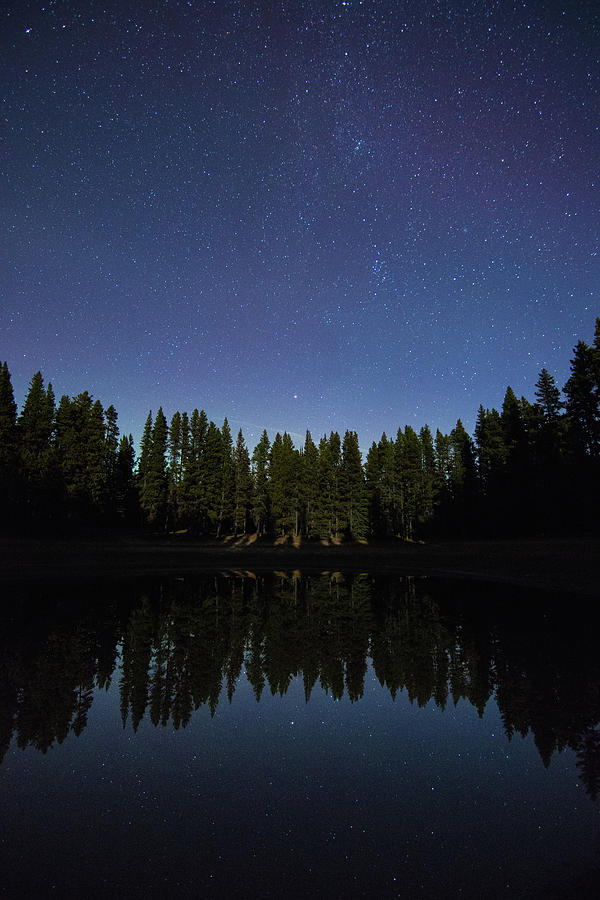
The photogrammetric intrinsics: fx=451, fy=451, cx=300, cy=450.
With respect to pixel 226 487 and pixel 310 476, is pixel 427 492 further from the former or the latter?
pixel 226 487

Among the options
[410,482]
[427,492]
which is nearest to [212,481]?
[410,482]

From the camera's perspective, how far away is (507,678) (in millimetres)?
9148

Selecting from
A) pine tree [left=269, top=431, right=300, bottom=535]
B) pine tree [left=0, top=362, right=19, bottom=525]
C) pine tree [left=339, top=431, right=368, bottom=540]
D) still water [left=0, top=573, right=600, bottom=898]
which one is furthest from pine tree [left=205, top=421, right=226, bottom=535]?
still water [left=0, top=573, right=600, bottom=898]

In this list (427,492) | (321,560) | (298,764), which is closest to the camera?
(298,764)

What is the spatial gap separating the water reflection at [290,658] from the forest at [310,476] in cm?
3642

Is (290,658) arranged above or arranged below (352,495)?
below

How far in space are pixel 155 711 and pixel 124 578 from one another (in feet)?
76.4

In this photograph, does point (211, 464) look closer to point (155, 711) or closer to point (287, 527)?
point (287, 527)

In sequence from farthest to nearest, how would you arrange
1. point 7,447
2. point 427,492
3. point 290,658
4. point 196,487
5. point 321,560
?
point 427,492 → point 196,487 → point 7,447 → point 321,560 → point 290,658

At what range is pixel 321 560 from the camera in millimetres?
45156

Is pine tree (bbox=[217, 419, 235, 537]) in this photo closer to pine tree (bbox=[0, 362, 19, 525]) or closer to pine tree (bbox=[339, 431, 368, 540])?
pine tree (bbox=[339, 431, 368, 540])

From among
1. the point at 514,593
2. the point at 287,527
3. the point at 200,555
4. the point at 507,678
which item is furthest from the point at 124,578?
the point at 287,527

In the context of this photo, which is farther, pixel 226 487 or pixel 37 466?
pixel 226 487

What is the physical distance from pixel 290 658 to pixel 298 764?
4747 millimetres
